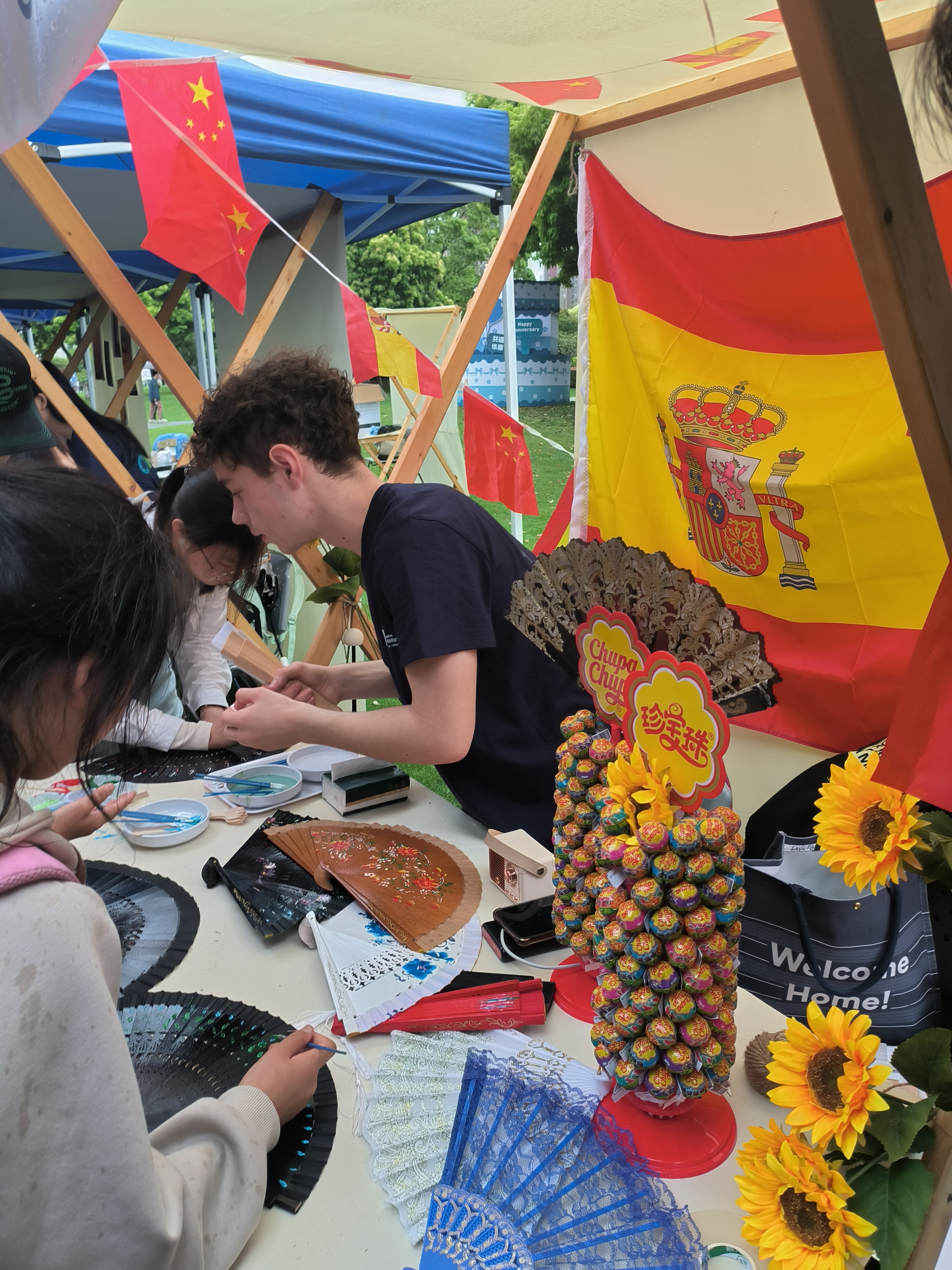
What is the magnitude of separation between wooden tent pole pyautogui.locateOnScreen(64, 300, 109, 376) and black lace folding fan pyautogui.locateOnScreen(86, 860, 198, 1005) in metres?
7.02

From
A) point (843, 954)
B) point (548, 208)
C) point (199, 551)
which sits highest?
point (548, 208)

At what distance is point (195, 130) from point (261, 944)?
7.70 ft

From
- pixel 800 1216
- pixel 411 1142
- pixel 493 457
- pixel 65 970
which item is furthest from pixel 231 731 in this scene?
pixel 493 457

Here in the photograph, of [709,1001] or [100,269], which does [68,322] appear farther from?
[709,1001]

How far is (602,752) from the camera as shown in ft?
3.26

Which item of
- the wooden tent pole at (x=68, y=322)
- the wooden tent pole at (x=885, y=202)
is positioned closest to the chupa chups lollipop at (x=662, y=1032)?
the wooden tent pole at (x=885, y=202)

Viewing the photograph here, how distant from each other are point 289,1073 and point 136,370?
6883 millimetres

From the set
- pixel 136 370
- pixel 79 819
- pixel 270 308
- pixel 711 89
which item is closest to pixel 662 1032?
pixel 79 819

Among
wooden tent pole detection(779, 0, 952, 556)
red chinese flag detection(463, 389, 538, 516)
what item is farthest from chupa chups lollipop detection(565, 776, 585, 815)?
red chinese flag detection(463, 389, 538, 516)

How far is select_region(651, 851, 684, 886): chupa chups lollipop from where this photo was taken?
834mm

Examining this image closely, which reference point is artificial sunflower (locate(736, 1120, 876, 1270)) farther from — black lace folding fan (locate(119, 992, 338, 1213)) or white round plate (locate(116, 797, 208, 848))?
white round plate (locate(116, 797, 208, 848))

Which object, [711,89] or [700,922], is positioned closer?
[700,922]

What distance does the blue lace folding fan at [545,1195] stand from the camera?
77 cm

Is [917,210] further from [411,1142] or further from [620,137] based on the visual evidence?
[620,137]
